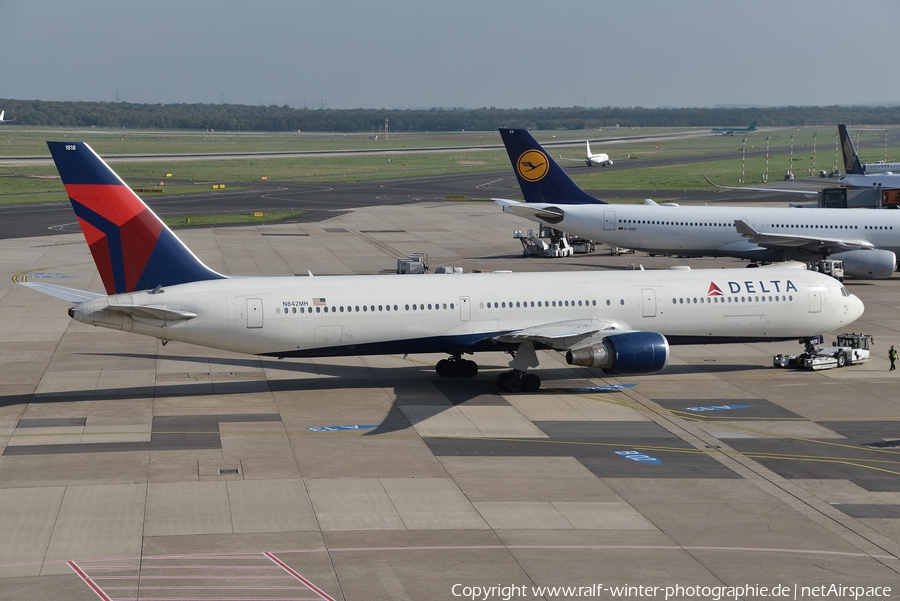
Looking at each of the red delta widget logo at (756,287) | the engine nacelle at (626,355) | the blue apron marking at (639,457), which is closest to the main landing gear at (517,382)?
the engine nacelle at (626,355)

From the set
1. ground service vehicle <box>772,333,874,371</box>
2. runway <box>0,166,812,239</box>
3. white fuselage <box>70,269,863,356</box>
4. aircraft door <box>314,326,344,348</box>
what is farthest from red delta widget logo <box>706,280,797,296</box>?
runway <box>0,166,812,239</box>

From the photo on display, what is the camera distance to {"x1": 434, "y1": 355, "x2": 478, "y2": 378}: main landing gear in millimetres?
41906

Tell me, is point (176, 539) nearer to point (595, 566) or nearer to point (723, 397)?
point (595, 566)

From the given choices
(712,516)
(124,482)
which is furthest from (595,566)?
(124,482)

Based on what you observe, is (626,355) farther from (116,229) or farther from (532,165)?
(532,165)

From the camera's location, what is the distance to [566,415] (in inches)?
1436

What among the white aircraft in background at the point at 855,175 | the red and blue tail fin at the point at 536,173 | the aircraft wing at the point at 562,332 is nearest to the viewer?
the aircraft wing at the point at 562,332

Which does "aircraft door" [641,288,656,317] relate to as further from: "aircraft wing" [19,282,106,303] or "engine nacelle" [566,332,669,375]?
"aircraft wing" [19,282,106,303]

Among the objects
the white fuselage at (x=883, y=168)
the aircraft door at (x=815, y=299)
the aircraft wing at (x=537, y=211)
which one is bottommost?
the aircraft door at (x=815, y=299)

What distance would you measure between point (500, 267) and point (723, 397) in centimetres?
3701

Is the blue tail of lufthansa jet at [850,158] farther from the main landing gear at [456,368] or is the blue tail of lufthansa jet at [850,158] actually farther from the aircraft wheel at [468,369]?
the main landing gear at [456,368]

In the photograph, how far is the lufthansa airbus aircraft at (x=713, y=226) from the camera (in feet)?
227

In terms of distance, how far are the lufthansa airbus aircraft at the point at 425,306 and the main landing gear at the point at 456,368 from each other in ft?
Answer: 0.16

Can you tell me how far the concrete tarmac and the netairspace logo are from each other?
10 cm
